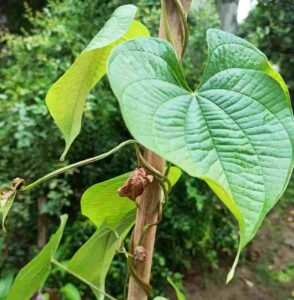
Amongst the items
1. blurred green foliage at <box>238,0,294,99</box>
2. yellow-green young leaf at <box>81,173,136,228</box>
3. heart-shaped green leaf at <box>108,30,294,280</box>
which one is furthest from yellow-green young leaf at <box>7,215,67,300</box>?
blurred green foliage at <box>238,0,294,99</box>

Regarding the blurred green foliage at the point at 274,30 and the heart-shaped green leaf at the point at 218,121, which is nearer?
the heart-shaped green leaf at the point at 218,121

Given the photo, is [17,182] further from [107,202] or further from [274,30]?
[274,30]

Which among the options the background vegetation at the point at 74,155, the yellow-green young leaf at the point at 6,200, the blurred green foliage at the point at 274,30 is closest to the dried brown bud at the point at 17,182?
the yellow-green young leaf at the point at 6,200

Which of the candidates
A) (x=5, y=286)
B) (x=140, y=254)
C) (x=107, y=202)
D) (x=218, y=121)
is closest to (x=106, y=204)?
(x=107, y=202)

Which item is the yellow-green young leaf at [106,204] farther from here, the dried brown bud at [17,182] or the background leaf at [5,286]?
the background leaf at [5,286]

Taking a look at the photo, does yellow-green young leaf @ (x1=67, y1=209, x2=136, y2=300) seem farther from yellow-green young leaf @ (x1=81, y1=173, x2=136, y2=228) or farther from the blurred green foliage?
the blurred green foliage
